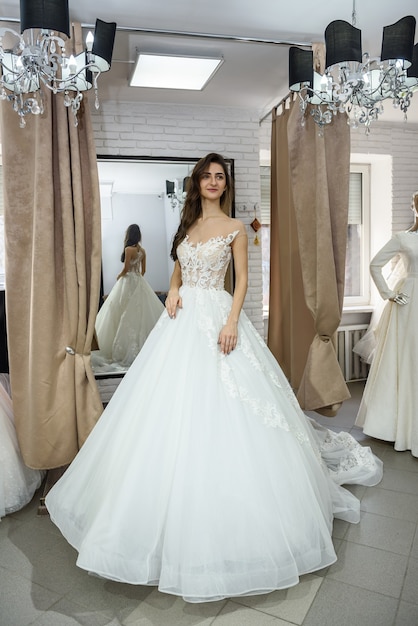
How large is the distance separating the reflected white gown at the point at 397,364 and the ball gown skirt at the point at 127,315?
1781mm

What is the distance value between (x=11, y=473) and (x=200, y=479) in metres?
1.39

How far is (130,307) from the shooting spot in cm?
411

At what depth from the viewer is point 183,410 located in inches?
83.1

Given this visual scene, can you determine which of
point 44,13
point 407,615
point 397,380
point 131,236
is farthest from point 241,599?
point 131,236

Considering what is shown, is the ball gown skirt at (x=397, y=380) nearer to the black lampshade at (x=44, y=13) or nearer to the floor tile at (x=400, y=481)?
the floor tile at (x=400, y=481)

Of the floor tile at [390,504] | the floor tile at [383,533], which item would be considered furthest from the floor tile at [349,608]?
the floor tile at [390,504]

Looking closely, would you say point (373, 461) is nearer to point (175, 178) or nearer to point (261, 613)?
point (261, 613)

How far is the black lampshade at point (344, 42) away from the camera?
216 cm

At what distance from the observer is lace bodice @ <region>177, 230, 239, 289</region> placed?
8.43ft

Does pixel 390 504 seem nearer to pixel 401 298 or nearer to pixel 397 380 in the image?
pixel 397 380

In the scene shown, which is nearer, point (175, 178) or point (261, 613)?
point (261, 613)

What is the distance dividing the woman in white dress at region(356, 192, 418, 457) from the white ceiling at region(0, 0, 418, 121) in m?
1.39

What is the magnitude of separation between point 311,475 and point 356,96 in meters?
1.71

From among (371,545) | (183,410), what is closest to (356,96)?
(183,410)
